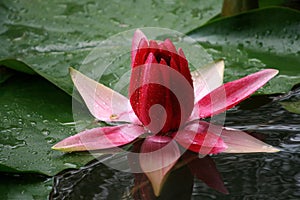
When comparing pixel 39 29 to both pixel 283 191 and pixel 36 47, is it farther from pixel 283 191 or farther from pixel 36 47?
pixel 283 191

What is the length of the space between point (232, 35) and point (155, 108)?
0.36m

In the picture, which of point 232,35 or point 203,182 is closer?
point 203,182

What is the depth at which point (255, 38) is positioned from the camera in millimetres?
Result: 974

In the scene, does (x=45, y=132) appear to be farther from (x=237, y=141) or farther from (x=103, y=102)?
(x=237, y=141)

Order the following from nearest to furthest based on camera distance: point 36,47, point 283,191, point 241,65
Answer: point 283,191 → point 241,65 → point 36,47

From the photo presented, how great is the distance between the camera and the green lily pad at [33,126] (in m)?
0.68

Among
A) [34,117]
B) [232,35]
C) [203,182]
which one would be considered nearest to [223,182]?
[203,182]

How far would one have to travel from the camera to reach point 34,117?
31.5 inches

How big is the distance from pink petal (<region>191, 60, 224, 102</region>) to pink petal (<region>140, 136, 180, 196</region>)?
9cm

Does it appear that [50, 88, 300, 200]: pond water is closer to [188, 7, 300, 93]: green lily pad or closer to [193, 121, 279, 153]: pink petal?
[193, 121, 279, 153]: pink petal

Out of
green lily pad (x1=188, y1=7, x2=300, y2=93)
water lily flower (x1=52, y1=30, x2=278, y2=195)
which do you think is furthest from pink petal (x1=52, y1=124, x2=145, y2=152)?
green lily pad (x1=188, y1=7, x2=300, y2=93)

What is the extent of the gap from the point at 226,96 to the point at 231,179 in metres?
0.13

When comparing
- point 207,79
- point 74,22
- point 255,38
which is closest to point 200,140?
point 207,79

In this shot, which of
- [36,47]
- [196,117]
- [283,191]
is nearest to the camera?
[283,191]
